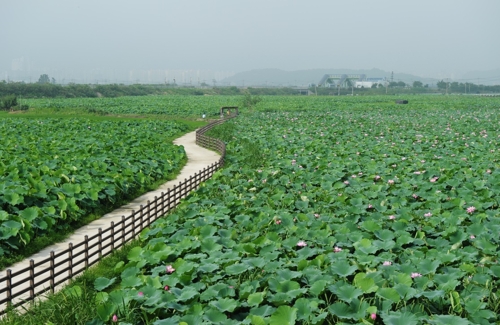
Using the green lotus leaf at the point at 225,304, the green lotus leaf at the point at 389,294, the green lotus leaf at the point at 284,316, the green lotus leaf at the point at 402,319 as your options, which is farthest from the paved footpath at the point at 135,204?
the green lotus leaf at the point at 402,319

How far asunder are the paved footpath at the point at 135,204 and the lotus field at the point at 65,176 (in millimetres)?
275

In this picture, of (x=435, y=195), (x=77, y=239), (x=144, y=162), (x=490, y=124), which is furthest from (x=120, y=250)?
→ (x=490, y=124)

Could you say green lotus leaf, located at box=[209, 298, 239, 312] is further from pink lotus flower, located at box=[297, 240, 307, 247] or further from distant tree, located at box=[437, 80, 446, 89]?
distant tree, located at box=[437, 80, 446, 89]

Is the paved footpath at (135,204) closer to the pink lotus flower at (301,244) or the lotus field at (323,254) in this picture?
the lotus field at (323,254)

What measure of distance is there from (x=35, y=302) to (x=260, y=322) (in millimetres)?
2736

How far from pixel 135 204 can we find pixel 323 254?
640 cm

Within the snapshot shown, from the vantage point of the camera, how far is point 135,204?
1192 centimetres

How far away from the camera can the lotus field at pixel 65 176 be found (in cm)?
888

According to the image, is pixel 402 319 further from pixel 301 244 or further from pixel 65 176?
pixel 65 176

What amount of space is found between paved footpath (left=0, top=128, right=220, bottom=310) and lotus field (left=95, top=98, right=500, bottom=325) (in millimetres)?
1646

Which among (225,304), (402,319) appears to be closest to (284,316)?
(225,304)

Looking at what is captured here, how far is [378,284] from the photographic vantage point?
5586 mm

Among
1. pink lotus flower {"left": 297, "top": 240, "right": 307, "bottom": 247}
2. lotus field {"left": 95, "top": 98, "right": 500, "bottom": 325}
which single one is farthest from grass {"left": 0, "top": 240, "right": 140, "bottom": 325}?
pink lotus flower {"left": 297, "top": 240, "right": 307, "bottom": 247}

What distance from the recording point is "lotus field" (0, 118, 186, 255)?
888 centimetres
